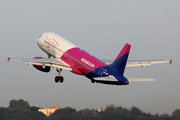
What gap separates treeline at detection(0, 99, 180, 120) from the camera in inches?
2256

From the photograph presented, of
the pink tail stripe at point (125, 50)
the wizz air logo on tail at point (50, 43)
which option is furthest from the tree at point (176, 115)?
the wizz air logo on tail at point (50, 43)

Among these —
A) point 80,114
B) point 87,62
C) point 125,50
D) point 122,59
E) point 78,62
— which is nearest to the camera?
point 125,50

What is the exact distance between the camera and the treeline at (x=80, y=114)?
188ft

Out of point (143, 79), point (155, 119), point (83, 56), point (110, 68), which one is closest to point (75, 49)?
point (83, 56)

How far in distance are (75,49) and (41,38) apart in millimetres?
8805

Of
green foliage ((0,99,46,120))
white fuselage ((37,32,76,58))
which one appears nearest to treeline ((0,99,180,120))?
green foliage ((0,99,46,120))

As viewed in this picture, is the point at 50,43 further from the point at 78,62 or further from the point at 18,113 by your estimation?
the point at 18,113

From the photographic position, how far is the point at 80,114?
2584 inches

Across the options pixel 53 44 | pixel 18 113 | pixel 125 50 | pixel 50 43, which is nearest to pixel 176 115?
pixel 125 50

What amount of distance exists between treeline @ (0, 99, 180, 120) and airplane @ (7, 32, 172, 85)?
166 inches

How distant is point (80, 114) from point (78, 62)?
7.21 m

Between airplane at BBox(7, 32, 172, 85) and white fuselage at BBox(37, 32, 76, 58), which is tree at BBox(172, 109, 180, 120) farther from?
white fuselage at BBox(37, 32, 76, 58)

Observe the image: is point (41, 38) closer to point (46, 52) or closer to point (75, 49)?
point (46, 52)

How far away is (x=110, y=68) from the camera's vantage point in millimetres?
62375
